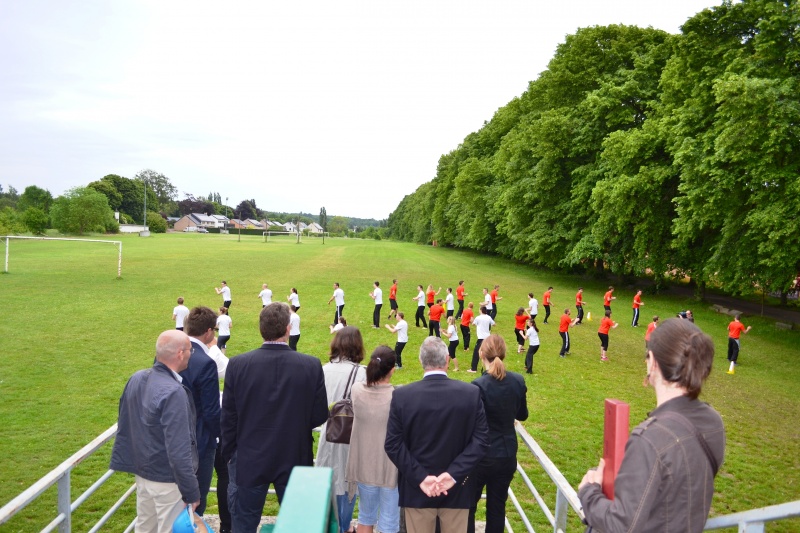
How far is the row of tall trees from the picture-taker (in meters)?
18.3

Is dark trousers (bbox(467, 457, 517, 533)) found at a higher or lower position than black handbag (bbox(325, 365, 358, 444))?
lower

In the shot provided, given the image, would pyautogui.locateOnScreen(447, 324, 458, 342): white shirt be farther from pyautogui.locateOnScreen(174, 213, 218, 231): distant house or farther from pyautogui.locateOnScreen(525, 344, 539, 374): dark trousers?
pyautogui.locateOnScreen(174, 213, 218, 231): distant house

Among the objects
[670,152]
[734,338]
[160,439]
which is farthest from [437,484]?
[670,152]

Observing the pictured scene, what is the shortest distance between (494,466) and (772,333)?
22795 mm

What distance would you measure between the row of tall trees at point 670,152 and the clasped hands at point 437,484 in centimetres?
1908

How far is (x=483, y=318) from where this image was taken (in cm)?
1371

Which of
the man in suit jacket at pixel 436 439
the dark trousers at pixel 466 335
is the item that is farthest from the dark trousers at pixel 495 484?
the dark trousers at pixel 466 335

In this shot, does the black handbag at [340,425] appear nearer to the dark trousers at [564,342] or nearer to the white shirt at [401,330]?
the white shirt at [401,330]

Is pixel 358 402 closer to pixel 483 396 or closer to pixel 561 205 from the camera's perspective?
pixel 483 396

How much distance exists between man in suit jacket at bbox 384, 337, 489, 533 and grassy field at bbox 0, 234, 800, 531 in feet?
11.5

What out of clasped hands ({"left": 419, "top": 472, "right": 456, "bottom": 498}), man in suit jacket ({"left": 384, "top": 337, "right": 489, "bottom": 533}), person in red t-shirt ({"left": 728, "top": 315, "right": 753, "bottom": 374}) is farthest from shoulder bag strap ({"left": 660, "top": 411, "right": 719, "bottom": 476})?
person in red t-shirt ({"left": 728, "top": 315, "right": 753, "bottom": 374})

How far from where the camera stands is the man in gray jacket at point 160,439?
3760mm

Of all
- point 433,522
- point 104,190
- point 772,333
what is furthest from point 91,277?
point 104,190

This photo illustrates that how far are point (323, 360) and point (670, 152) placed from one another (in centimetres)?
2028
